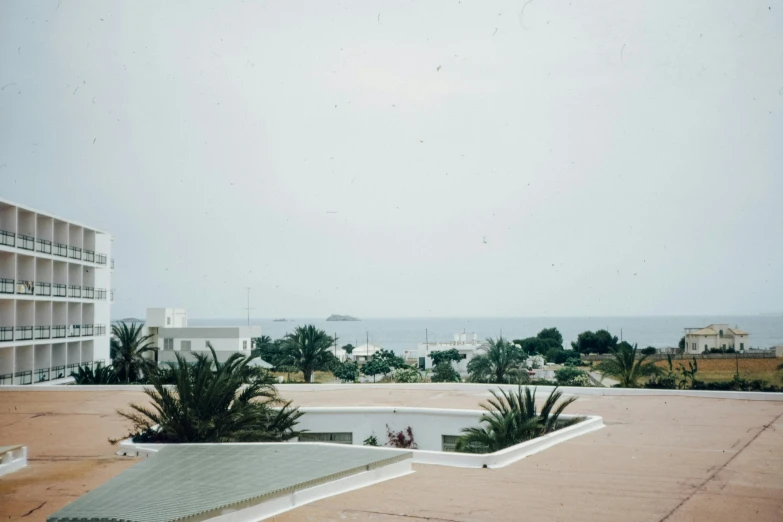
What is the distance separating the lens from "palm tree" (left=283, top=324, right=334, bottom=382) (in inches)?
1767

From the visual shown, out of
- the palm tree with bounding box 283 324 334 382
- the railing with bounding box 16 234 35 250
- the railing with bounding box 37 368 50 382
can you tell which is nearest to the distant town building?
the palm tree with bounding box 283 324 334 382

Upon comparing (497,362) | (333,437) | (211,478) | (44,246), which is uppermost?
(44,246)

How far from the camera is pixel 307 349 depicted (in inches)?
1768

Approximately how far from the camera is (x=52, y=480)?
32.2ft

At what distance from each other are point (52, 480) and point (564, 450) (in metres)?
7.68

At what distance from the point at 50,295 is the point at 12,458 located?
103 feet

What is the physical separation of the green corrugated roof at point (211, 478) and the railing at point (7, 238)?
2865cm

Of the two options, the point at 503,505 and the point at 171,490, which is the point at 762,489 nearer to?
the point at 503,505

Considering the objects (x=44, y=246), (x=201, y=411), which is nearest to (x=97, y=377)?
(x=44, y=246)

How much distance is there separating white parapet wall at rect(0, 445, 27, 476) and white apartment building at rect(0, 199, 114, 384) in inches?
1051

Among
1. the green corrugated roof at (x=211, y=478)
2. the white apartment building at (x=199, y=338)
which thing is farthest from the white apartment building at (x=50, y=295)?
the green corrugated roof at (x=211, y=478)

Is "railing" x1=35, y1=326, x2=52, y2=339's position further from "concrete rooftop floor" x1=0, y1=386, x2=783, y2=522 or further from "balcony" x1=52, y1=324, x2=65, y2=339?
"concrete rooftop floor" x1=0, y1=386, x2=783, y2=522

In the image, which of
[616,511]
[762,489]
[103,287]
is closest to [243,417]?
[616,511]

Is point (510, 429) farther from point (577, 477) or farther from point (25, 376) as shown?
point (25, 376)
